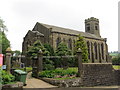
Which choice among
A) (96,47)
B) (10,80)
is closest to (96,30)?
(96,47)

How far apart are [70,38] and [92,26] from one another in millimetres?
21452

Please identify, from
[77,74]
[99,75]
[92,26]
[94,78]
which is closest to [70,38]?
[92,26]

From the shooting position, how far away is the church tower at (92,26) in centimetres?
6141

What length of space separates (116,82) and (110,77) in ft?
3.96

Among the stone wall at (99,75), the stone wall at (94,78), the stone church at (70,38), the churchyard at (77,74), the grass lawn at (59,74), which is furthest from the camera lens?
the stone church at (70,38)

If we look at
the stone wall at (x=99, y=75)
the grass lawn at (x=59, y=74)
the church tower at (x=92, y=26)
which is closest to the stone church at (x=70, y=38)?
the church tower at (x=92, y=26)

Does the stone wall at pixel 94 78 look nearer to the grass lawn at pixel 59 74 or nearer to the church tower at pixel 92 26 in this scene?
the grass lawn at pixel 59 74

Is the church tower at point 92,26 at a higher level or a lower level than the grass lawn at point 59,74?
higher

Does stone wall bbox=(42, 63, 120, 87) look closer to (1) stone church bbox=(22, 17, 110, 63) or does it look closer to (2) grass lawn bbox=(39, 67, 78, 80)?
(2) grass lawn bbox=(39, 67, 78, 80)

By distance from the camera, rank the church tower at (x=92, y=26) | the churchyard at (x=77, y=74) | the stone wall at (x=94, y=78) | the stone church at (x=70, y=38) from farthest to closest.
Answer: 1. the church tower at (x=92, y=26)
2. the stone church at (x=70, y=38)
3. the stone wall at (x=94, y=78)
4. the churchyard at (x=77, y=74)

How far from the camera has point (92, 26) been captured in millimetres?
61656

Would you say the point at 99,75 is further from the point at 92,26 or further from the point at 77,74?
the point at 92,26

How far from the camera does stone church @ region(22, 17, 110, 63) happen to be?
127 ft

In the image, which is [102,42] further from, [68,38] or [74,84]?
[74,84]
